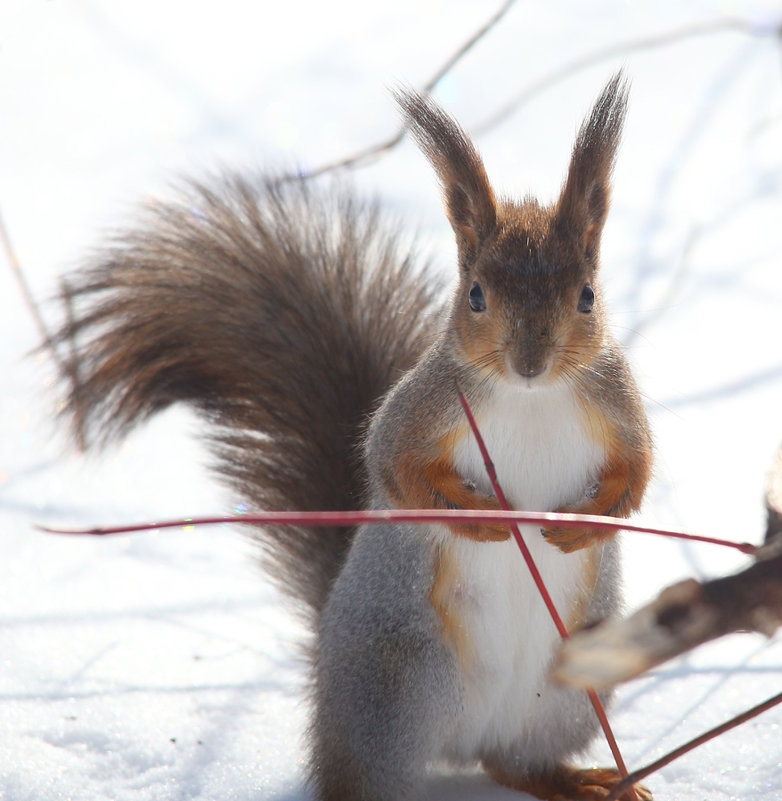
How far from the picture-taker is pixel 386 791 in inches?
55.7

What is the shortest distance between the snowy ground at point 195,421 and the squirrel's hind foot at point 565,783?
0.04m

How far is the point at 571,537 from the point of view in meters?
1.31

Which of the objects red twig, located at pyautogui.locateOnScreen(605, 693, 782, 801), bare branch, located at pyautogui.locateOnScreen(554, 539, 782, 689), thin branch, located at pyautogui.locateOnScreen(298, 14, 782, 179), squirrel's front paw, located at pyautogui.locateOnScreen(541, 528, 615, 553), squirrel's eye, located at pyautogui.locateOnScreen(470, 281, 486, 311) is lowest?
red twig, located at pyautogui.locateOnScreen(605, 693, 782, 801)

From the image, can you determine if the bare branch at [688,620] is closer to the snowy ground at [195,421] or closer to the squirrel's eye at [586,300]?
the squirrel's eye at [586,300]

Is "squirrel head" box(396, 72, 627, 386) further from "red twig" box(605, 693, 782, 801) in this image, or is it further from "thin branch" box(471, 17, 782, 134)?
"thin branch" box(471, 17, 782, 134)

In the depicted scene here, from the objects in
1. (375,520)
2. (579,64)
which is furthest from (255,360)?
(579,64)

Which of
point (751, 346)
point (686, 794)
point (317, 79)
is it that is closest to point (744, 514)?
point (751, 346)

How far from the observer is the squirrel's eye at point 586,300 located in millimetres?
1270

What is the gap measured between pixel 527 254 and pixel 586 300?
0.30 ft

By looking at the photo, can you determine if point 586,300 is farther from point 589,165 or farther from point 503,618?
point 503,618

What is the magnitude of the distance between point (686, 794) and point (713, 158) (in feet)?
7.51

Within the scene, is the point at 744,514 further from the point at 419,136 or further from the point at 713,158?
the point at 713,158

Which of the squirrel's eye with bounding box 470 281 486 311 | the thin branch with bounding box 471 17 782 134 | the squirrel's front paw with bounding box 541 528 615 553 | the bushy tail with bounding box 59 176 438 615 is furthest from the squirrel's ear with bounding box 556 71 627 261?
the thin branch with bounding box 471 17 782 134

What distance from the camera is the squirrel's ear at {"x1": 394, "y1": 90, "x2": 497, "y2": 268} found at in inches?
51.3
